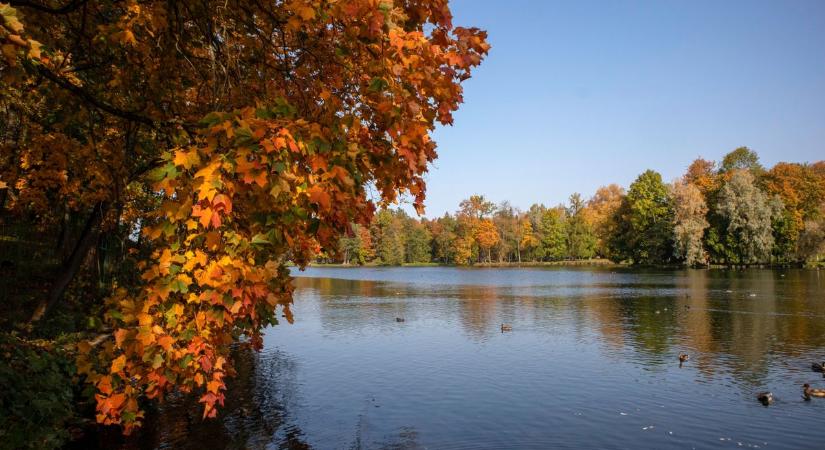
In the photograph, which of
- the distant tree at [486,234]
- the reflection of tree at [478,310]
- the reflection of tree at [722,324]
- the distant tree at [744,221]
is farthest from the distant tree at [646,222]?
the reflection of tree at [478,310]

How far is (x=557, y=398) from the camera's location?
17.0 m

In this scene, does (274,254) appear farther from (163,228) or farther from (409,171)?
Answer: (409,171)

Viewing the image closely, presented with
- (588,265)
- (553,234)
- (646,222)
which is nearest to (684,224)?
(646,222)

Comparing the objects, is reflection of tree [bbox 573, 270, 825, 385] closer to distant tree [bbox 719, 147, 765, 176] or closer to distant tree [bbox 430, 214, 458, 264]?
distant tree [bbox 719, 147, 765, 176]

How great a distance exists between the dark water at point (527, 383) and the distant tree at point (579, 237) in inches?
3374

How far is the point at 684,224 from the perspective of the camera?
7888 cm

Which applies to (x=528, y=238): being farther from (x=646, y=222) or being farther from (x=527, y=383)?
(x=527, y=383)

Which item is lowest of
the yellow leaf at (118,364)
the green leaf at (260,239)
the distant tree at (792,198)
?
the yellow leaf at (118,364)

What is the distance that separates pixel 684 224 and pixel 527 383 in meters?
69.7

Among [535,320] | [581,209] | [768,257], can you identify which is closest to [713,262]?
[768,257]

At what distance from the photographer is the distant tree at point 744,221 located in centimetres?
7531

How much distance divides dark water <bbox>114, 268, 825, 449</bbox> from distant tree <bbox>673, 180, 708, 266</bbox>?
145 feet

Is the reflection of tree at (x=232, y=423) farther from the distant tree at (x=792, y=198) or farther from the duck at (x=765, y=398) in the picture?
the distant tree at (x=792, y=198)

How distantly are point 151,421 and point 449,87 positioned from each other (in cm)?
1336
